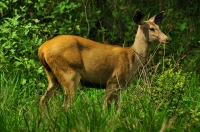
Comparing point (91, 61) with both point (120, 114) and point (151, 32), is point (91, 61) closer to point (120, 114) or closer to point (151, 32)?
point (151, 32)

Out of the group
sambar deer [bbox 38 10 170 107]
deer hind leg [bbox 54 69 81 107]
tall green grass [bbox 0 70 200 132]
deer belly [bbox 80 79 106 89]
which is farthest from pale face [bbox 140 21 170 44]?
tall green grass [bbox 0 70 200 132]

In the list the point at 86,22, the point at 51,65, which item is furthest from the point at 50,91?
the point at 86,22

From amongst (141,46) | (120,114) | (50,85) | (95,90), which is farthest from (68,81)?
(120,114)

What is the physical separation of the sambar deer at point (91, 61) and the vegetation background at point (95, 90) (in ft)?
0.70

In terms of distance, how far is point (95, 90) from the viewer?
9.77m

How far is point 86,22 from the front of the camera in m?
11.5

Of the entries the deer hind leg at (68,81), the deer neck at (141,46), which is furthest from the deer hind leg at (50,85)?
the deer neck at (141,46)

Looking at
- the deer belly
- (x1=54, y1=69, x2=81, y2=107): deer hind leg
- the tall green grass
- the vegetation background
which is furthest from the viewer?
the deer belly

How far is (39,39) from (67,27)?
32.5 inches

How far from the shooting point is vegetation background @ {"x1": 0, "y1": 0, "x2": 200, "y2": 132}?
700cm

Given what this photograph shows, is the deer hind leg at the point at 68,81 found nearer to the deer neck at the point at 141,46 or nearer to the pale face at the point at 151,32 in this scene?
the deer neck at the point at 141,46

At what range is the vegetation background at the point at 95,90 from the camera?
7000 mm

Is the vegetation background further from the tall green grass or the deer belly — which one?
the deer belly

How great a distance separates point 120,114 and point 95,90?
8.17 feet
